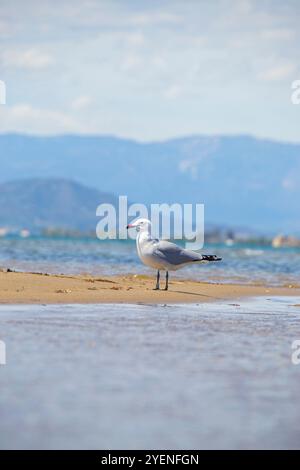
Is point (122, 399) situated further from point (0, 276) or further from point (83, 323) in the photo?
point (0, 276)

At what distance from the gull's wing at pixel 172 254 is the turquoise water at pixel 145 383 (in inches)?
188

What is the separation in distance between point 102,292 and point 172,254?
6.18 ft

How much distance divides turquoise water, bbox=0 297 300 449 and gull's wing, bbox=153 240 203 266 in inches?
188

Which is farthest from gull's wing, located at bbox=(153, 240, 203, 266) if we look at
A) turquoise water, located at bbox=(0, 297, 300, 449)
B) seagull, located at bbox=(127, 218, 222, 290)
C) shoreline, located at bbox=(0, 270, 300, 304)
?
turquoise water, located at bbox=(0, 297, 300, 449)

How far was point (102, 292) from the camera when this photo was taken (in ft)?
64.1

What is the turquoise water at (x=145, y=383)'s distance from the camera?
8.29 metres

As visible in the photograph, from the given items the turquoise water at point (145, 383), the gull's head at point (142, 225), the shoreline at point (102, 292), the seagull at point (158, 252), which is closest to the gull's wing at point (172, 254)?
the seagull at point (158, 252)

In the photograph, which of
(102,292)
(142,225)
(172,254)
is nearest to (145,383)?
(102,292)

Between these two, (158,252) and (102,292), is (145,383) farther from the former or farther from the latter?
(158,252)

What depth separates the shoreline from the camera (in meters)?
18.2

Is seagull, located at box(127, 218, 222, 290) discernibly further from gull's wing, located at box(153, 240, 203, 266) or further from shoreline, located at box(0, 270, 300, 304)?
shoreline, located at box(0, 270, 300, 304)

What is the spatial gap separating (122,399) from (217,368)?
1.99 meters

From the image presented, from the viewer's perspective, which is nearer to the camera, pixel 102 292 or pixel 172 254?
pixel 102 292

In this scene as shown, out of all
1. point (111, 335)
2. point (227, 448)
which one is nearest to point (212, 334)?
point (111, 335)
